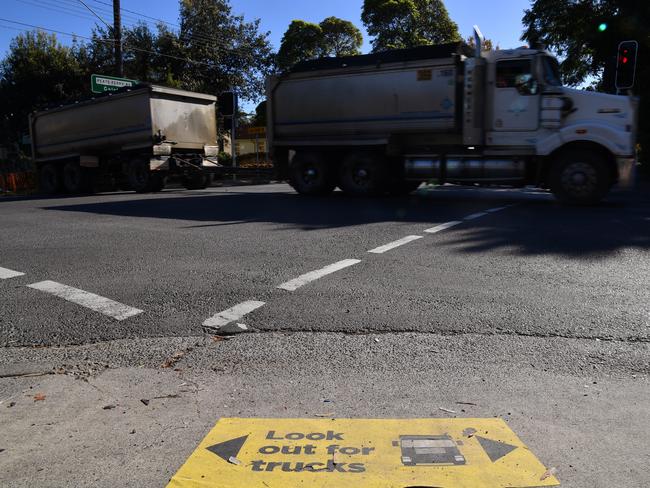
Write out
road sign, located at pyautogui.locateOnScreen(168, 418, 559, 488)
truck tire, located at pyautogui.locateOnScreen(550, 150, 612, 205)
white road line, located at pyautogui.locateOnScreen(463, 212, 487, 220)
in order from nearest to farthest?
road sign, located at pyautogui.locateOnScreen(168, 418, 559, 488)
white road line, located at pyautogui.locateOnScreen(463, 212, 487, 220)
truck tire, located at pyautogui.locateOnScreen(550, 150, 612, 205)

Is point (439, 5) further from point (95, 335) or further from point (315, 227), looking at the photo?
point (95, 335)

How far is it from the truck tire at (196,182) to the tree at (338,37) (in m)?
33.9

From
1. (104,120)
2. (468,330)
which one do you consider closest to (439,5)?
(104,120)

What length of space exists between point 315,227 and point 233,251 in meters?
2.11

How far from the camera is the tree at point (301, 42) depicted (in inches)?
1965

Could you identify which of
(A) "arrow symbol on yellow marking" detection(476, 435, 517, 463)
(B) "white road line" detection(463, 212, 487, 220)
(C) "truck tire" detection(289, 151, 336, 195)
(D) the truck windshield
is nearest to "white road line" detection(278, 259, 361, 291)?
(A) "arrow symbol on yellow marking" detection(476, 435, 517, 463)

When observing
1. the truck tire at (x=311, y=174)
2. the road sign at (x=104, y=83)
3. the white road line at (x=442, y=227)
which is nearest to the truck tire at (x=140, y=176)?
the road sign at (x=104, y=83)

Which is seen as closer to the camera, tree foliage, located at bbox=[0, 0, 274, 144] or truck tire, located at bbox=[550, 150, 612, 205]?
truck tire, located at bbox=[550, 150, 612, 205]

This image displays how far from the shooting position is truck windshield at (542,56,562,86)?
1098cm

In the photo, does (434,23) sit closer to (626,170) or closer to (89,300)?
(626,170)

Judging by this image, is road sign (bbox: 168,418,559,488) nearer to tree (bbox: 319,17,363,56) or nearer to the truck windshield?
the truck windshield

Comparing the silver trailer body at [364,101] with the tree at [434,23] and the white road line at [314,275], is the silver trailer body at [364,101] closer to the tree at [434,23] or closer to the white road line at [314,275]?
the white road line at [314,275]

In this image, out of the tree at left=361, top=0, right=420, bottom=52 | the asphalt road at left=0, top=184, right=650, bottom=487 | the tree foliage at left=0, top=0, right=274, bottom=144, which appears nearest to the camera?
the asphalt road at left=0, top=184, right=650, bottom=487

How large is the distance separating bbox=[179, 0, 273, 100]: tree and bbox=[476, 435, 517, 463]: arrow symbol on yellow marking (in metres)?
33.2
